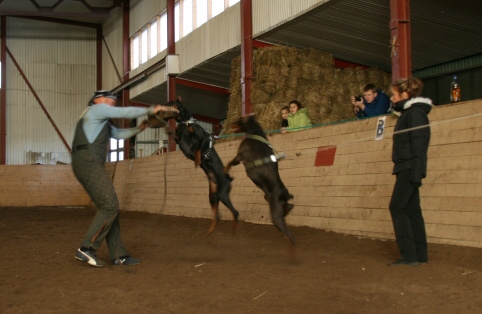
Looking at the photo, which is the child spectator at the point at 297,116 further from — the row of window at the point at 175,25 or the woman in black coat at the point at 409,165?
the row of window at the point at 175,25

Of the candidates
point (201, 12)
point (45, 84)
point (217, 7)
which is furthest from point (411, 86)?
point (45, 84)

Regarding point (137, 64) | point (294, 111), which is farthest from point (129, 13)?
point (294, 111)

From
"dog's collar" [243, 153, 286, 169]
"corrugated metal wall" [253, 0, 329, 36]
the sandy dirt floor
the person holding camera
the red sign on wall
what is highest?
"corrugated metal wall" [253, 0, 329, 36]

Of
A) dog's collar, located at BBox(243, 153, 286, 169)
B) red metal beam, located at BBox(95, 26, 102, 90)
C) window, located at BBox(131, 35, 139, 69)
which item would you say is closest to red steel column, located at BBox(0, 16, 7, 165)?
red metal beam, located at BBox(95, 26, 102, 90)

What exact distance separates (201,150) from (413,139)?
2.60m

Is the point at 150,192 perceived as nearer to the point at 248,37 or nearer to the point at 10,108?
the point at 248,37

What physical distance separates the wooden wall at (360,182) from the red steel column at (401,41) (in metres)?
1.16

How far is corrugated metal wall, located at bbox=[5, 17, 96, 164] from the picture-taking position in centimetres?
2573

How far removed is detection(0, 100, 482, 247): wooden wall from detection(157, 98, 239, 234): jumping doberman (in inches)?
44.0

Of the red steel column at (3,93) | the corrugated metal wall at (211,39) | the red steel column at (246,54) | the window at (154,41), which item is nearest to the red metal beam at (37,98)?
the red steel column at (3,93)

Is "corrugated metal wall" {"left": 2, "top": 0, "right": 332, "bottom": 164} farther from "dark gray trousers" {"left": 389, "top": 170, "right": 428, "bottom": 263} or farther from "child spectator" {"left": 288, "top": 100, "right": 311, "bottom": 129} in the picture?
"dark gray trousers" {"left": 389, "top": 170, "right": 428, "bottom": 263}

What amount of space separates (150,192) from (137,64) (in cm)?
866

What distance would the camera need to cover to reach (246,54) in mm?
13109

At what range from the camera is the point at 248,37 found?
13.2 m
